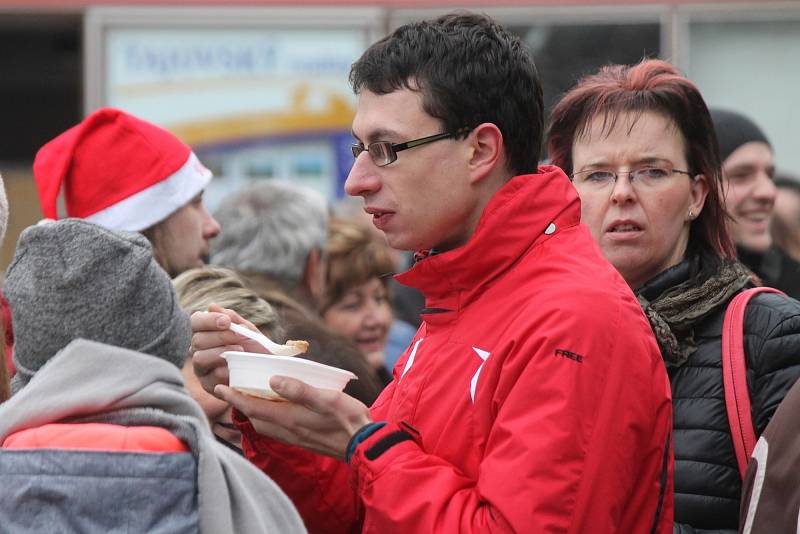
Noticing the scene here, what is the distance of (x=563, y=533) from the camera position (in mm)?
2234

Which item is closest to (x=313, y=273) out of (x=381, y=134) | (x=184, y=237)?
(x=184, y=237)

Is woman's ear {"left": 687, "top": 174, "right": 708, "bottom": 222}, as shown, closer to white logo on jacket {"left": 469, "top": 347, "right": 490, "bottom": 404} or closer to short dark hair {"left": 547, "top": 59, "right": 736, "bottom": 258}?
short dark hair {"left": 547, "top": 59, "right": 736, "bottom": 258}

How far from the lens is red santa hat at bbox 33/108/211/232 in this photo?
4301 millimetres

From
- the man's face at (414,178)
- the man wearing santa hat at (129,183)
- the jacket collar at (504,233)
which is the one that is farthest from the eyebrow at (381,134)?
the man wearing santa hat at (129,183)

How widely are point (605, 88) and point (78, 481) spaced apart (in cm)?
196

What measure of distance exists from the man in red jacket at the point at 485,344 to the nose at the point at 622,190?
2.11 ft

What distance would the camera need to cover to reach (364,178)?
2621 millimetres

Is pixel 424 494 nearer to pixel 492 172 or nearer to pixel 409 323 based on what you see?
pixel 492 172

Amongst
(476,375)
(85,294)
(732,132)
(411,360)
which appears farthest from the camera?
(732,132)

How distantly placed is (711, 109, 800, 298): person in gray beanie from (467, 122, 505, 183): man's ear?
2.52 metres

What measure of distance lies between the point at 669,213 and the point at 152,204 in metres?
1.90

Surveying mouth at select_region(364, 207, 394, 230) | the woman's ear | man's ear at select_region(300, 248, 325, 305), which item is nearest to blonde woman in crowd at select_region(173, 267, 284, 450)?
mouth at select_region(364, 207, 394, 230)

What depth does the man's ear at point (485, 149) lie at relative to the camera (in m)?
2.61

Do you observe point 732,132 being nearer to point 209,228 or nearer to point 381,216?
point 209,228
